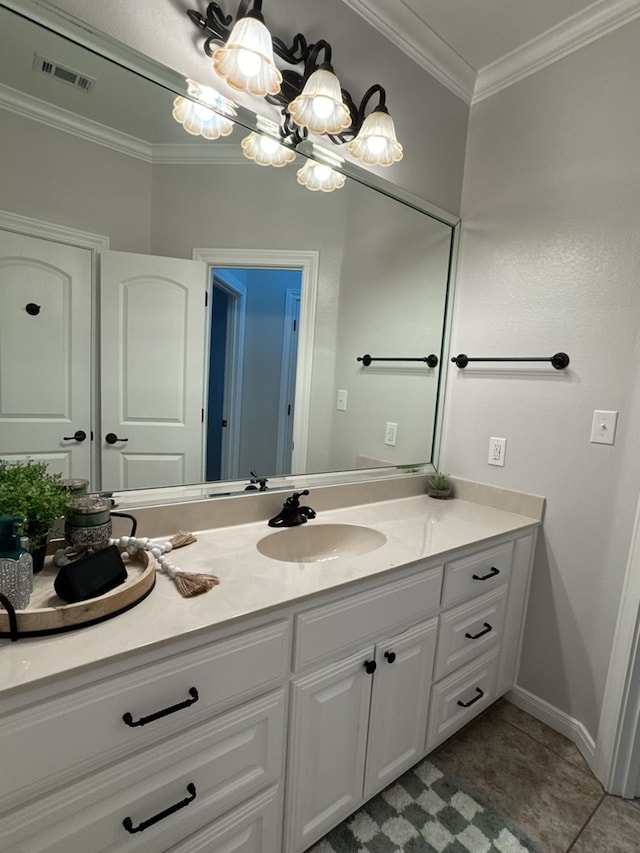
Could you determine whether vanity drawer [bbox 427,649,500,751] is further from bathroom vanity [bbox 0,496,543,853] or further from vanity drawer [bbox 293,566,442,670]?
vanity drawer [bbox 293,566,442,670]

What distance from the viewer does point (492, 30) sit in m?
1.65

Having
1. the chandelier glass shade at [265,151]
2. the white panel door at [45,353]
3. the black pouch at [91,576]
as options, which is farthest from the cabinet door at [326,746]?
the chandelier glass shade at [265,151]

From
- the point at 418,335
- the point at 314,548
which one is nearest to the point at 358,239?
the point at 418,335

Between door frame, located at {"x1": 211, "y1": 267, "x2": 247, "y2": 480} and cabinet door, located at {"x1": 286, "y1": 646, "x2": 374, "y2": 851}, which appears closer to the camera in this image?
cabinet door, located at {"x1": 286, "y1": 646, "x2": 374, "y2": 851}

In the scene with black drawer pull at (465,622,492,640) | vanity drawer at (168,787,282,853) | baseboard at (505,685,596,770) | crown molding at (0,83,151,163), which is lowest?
baseboard at (505,685,596,770)

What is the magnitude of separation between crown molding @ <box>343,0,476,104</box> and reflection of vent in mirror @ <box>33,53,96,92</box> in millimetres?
963

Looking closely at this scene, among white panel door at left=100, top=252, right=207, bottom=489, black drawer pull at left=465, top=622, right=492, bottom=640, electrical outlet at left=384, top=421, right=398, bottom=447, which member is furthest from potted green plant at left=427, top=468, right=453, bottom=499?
white panel door at left=100, top=252, right=207, bottom=489

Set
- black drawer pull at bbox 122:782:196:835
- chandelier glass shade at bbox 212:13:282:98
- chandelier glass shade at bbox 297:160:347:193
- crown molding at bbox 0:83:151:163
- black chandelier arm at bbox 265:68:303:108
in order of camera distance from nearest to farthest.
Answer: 1. black drawer pull at bbox 122:782:196:835
2. crown molding at bbox 0:83:151:163
3. chandelier glass shade at bbox 212:13:282:98
4. black chandelier arm at bbox 265:68:303:108
5. chandelier glass shade at bbox 297:160:347:193

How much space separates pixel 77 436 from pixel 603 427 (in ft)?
5.75

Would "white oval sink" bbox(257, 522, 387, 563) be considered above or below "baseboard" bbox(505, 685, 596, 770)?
above

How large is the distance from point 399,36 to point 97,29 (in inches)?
44.7

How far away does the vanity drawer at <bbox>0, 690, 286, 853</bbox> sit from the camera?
0.73m

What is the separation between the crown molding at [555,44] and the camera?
1.49 meters

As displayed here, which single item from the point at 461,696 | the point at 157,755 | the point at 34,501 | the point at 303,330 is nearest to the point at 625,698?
the point at 461,696
